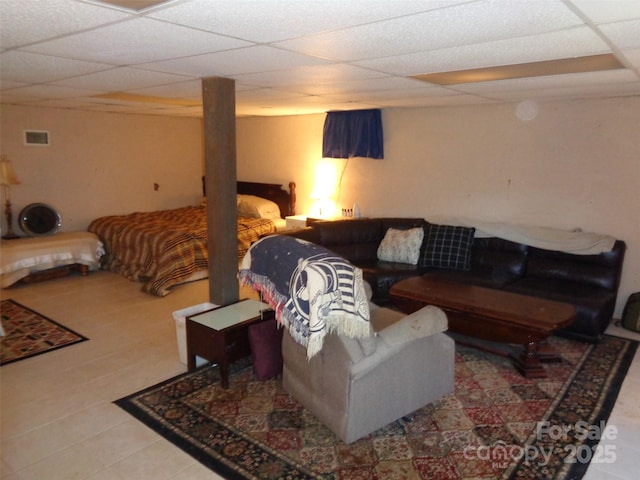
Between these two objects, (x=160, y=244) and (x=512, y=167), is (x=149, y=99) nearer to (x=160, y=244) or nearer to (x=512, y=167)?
(x=160, y=244)

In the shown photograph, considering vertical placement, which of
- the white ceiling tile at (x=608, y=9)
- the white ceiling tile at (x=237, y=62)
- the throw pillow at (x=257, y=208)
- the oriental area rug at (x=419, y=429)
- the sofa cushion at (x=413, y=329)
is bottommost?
the oriental area rug at (x=419, y=429)

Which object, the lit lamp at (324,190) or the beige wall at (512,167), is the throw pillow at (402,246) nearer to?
the beige wall at (512,167)

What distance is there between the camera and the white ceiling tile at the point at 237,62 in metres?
2.47

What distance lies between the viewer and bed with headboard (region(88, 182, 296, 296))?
528 cm

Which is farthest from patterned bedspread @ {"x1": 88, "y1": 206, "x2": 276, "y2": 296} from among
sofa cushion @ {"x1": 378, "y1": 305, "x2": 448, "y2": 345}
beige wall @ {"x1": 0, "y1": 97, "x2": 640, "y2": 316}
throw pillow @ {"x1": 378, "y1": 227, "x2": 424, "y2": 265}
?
sofa cushion @ {"x1": 378, "y1": 305, "x2": 448, "y2": 345}

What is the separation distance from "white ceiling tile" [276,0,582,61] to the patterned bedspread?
137 inches

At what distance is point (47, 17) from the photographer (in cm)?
185

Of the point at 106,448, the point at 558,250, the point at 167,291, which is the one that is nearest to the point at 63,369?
the point at 106,448

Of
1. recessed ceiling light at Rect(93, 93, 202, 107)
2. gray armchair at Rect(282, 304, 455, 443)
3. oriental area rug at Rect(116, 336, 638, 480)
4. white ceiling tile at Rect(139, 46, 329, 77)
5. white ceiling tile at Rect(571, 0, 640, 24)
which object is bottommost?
oriental area rug at Rect(116, 336, 638, 480)

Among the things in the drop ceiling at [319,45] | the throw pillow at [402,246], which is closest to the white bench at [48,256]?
the drop ceiling at [319,45]

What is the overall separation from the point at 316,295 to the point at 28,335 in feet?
10.1

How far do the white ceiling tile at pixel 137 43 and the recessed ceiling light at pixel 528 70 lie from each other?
1.57 meters

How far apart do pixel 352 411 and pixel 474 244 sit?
9.74 feet

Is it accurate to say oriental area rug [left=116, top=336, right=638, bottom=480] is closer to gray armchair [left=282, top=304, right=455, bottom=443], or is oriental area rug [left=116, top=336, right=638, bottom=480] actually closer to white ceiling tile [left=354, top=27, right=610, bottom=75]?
gray armchair [left=282, top=304, right=455, bottom=443]
